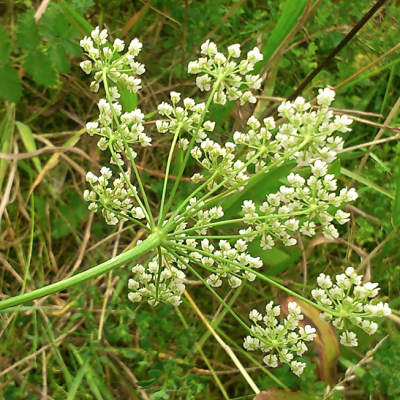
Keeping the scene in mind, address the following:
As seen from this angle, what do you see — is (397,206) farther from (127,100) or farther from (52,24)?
(52,24)

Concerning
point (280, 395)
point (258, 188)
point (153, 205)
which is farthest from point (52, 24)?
point (280, 395)

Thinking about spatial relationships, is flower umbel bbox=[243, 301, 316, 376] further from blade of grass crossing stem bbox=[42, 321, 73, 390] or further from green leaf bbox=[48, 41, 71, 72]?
green leaf bbox=[48, 41, 71, 72]

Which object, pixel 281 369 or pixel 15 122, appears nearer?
pixel 281 369

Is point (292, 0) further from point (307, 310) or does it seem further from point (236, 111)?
point (307, 310)

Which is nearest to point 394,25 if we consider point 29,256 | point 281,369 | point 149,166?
point 149,166

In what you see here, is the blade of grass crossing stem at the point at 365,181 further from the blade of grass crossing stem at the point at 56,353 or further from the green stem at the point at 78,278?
the blade of grass crossing stem at the point at 56,353

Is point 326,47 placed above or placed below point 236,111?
above

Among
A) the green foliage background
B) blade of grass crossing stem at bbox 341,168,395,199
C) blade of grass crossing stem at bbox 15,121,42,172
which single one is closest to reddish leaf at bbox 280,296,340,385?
the green foliage background
